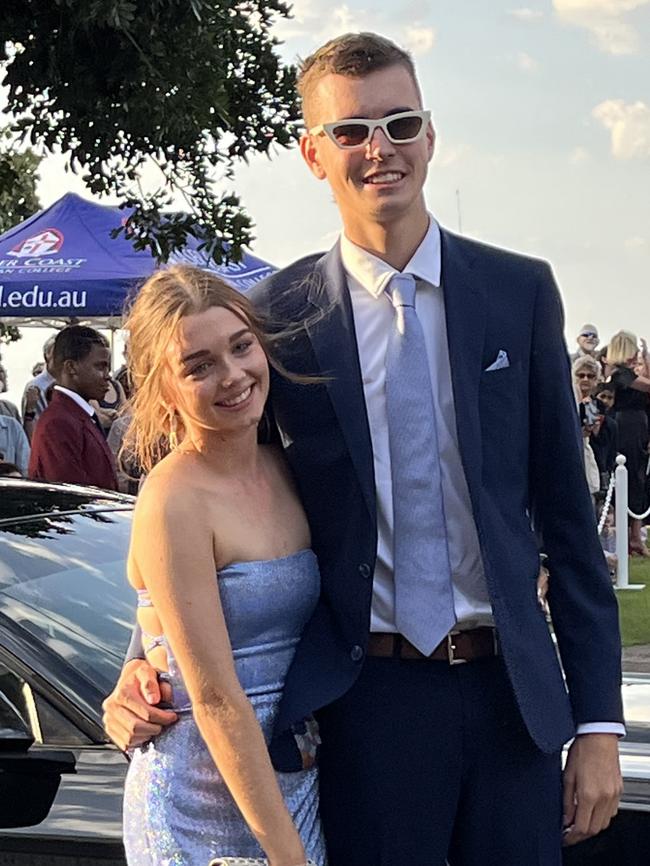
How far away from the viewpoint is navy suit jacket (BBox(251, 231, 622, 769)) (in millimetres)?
2350

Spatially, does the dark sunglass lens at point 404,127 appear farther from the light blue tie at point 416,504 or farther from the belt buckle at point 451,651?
the belt buckle at point 451,651

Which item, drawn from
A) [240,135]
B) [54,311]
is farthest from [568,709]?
[54,311]

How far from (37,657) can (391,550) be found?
1229 mm

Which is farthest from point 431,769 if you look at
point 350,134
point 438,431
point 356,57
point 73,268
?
point 73,268

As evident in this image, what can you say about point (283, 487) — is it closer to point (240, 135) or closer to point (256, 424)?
point (256, 424)

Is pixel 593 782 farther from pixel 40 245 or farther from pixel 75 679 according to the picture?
pixel 40 245

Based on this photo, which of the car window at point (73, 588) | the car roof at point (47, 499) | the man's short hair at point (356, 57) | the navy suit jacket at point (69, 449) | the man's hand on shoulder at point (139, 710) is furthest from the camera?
the navy suit jacket at point (69, 449)

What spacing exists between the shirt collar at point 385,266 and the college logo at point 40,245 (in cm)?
1098

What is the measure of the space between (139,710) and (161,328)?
2.01 ft

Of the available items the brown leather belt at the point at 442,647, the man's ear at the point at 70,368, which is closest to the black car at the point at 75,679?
the brown leather belt at the point at 442,647

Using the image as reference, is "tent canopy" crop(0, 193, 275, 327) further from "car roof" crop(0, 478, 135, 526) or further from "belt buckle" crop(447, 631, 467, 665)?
"belt buckle" crop(447, 631, 467, 665)

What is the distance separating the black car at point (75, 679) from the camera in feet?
10.0

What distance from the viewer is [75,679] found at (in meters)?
3.30

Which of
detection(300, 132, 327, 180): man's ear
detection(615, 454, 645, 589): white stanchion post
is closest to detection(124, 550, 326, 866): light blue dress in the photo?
detection(300, 132, 327, 180): man's ear
